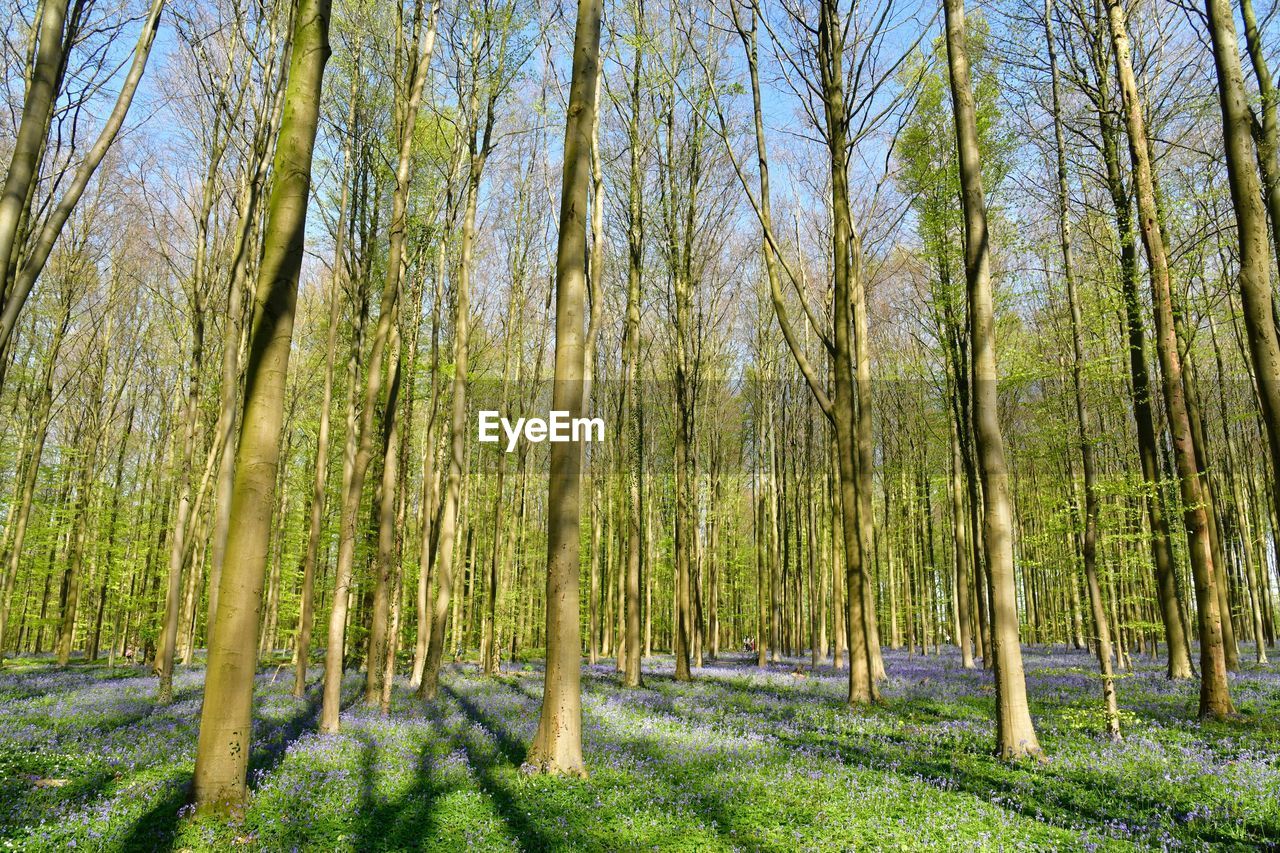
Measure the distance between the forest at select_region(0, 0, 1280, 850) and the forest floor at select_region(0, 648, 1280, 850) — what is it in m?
0.07

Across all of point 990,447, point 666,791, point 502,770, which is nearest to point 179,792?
point 502,770

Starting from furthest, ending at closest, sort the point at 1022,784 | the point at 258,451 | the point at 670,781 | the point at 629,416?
the point at 629,416 → the point at 670,781 → the point at 1022,784 → the point at 258,451

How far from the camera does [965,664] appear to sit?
773 inches

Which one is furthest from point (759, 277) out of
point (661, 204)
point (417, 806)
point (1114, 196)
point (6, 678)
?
point (6, 678)

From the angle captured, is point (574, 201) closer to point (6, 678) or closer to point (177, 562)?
point (177, 562)

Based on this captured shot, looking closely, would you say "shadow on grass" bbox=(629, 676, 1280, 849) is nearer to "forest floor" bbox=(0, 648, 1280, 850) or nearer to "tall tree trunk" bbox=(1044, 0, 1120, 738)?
"forest floor" bbox=(0, 648, 1280, 850)

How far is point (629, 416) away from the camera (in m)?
19.8

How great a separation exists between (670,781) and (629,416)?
13687 mm

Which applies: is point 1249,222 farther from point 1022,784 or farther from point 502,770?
point 502,770

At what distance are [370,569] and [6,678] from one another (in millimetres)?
8996

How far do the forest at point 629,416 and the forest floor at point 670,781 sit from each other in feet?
0.22

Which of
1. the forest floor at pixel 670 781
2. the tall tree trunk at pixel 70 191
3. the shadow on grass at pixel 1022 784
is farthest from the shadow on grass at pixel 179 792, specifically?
the shadow on grass at pixel 1022 784

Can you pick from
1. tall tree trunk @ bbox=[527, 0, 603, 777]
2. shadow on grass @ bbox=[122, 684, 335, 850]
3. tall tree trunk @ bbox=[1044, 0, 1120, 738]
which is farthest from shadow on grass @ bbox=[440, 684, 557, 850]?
tall tree trunk @ bbox=[1044, 0, 1120, 738]

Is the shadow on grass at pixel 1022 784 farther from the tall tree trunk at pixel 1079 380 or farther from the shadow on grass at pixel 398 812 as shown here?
the shadow on grass at pixel 398 812
